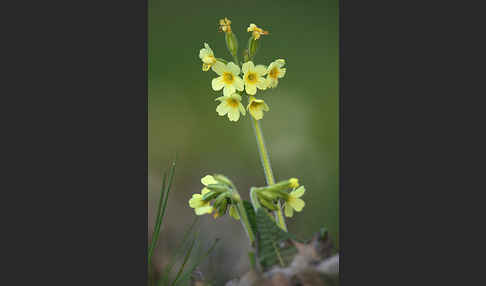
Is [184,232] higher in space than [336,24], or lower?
lower

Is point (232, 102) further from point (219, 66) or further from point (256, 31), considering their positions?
point (256, 31)

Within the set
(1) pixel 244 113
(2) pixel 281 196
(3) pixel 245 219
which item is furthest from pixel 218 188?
(1) pixel 244 113

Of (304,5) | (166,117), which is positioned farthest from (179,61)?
(304,5)

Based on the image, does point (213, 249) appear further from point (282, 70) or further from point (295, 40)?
point (295, 40)

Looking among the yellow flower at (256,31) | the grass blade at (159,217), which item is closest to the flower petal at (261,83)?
the yellow flower at (256,31)

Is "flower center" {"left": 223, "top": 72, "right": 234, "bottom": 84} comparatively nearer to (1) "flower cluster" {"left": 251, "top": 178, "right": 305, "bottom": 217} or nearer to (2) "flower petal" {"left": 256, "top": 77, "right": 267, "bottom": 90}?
(2) "flower petal" {"left": 256, "top": 77, "right": 267, "bottom": 90}

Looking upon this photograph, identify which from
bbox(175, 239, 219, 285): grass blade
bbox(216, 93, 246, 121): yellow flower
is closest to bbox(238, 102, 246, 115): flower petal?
bbox(216, 93, 246, 121): yellow flower

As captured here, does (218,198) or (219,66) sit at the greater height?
(219,66)
